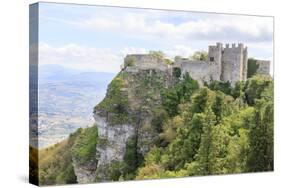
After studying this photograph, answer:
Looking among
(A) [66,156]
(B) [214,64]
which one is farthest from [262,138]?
(A) [66,156]

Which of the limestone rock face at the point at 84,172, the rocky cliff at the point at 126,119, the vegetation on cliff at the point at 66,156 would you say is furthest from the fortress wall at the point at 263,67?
the limestone rock face at the point at 84,172

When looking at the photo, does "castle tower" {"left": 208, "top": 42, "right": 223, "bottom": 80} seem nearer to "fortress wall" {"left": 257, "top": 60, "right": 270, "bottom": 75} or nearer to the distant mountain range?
"fortress wall" {"left": 257, "top": 60, "right": 270, "bottom": 75}

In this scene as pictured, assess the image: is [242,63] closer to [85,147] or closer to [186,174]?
[186,174]

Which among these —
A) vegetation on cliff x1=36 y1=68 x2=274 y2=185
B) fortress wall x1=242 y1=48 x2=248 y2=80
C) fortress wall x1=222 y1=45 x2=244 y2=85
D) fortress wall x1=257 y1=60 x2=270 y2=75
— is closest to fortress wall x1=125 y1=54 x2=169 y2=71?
vegetation on cliff x1=36 y1=68 x2=274 y2=185

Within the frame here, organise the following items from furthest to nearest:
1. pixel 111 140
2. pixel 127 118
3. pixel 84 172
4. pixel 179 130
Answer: pixel 179 130 < pixel 127 118 < pixel 111 140 < pixel 84 172

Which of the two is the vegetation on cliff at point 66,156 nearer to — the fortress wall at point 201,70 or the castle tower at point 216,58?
the fortress wall at point 201,70

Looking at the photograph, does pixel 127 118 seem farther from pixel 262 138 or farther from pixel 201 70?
pixel 262 138

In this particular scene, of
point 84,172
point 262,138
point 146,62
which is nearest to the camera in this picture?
point 84,172
